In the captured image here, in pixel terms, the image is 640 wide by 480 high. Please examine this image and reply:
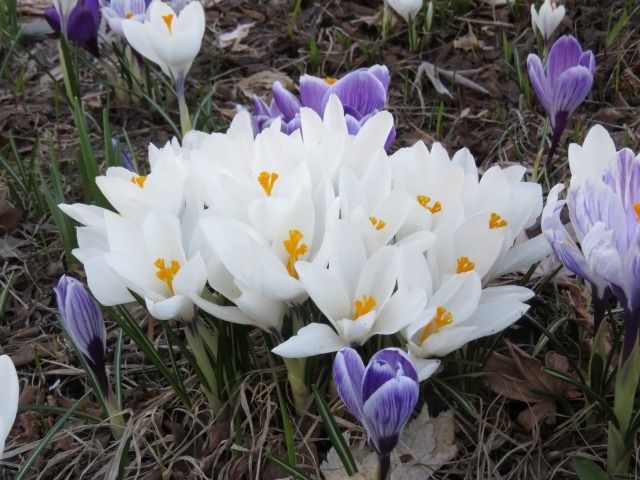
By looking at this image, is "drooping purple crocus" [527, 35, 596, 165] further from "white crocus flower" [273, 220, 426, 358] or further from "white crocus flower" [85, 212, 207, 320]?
"white crocus flower" [85, 212, 207, 320]

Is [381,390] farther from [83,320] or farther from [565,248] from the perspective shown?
[83,320]

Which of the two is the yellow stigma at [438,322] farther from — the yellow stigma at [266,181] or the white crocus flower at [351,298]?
the yellow stigma at [266,181]

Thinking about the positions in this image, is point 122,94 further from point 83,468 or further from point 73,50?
point 83,468

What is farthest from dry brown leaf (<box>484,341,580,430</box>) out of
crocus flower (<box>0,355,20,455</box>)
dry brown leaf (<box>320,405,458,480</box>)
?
crocus flower (<box>0,355,20,455</box>)

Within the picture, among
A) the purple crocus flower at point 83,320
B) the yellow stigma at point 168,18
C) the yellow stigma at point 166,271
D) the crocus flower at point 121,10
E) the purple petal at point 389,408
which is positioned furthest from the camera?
the crocus flower at point 121,10

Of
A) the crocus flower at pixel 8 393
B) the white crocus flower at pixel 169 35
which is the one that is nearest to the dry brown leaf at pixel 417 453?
the crocus flower at pixel 8 393
